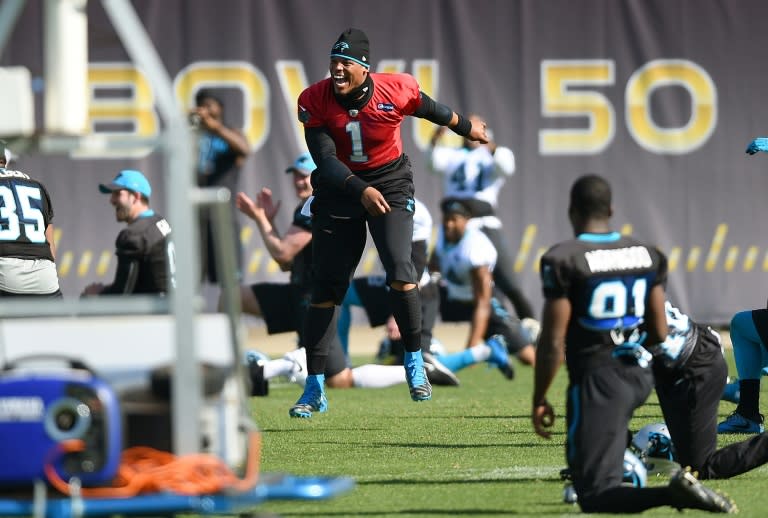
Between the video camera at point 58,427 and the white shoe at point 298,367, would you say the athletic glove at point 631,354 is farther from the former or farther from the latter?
the white shoe at point 298,367

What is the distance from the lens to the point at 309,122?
8.60 m

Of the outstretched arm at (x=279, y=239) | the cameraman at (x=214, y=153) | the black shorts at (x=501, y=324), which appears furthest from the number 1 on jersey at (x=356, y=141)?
the cameraman at (x=214, y=153)

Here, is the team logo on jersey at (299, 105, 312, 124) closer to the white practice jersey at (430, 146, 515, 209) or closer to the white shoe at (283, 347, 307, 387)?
the white shoe at (283, 347, 307, 387)

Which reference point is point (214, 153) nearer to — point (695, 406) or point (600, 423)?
point (695, 406)

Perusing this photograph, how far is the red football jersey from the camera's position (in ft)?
28.1

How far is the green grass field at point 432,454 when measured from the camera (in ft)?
20.6

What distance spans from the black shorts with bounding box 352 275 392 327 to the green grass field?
86 cm

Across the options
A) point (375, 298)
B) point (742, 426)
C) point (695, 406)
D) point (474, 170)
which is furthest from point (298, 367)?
point (695, 406)

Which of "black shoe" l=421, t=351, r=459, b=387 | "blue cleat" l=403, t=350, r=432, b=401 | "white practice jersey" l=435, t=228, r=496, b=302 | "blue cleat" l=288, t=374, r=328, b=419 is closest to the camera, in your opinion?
"blue cleat" l=403, t=350, r=432, b=401

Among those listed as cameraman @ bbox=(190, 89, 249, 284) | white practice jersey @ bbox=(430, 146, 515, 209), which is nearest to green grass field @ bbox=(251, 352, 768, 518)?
cameraman @ bbox=(190, 89, 249, 284)

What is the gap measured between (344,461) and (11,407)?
3.37 metres

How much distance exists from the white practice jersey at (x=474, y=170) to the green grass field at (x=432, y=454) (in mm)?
3340

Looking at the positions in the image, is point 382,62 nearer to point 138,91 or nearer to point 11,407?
point 138,91

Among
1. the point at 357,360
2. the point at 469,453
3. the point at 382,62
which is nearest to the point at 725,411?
the point at 469,453
